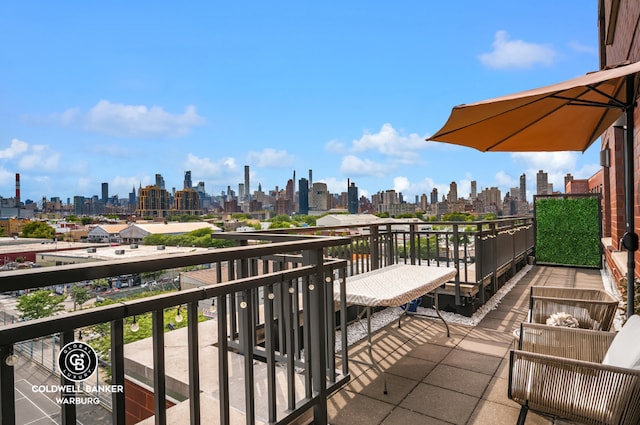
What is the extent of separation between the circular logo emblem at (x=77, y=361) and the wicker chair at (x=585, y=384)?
6.69 ft

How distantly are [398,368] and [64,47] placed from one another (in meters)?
103

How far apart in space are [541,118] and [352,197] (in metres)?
76.9

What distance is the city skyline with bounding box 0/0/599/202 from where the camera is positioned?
18.6 m

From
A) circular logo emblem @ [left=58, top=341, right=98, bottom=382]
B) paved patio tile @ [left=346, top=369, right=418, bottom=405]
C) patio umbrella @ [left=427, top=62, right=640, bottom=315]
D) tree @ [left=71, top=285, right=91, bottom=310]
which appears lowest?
paved patio tile @ [left=346, top=369, right=418, bottom=405]

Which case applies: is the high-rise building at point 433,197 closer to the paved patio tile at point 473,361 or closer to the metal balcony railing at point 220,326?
the paved patio tile at point 473,361

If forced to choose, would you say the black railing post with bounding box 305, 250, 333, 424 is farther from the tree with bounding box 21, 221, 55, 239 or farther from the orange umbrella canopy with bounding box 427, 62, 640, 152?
the tree with bounding box 21, 221, 55, 239

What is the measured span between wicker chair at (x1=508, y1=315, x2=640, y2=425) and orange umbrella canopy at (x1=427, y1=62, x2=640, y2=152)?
55.7 inches

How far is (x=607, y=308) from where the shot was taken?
2979 mm

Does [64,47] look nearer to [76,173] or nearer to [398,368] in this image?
[76,173]

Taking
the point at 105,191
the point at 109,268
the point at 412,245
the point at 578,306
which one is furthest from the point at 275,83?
the point at 109,268

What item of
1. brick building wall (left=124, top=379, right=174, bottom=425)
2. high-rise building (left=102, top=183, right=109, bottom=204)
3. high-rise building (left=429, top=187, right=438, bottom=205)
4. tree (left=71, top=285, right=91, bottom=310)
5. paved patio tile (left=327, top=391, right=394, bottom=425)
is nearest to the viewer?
tree (left=71, top=285, right=91, bottom=310)

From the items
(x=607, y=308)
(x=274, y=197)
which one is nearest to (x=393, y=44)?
(x=607, y=308)

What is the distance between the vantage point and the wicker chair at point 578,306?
298 cm

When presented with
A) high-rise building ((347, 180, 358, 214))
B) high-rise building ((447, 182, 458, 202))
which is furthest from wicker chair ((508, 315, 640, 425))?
high-rise building ((347, 180, 358, 214))
